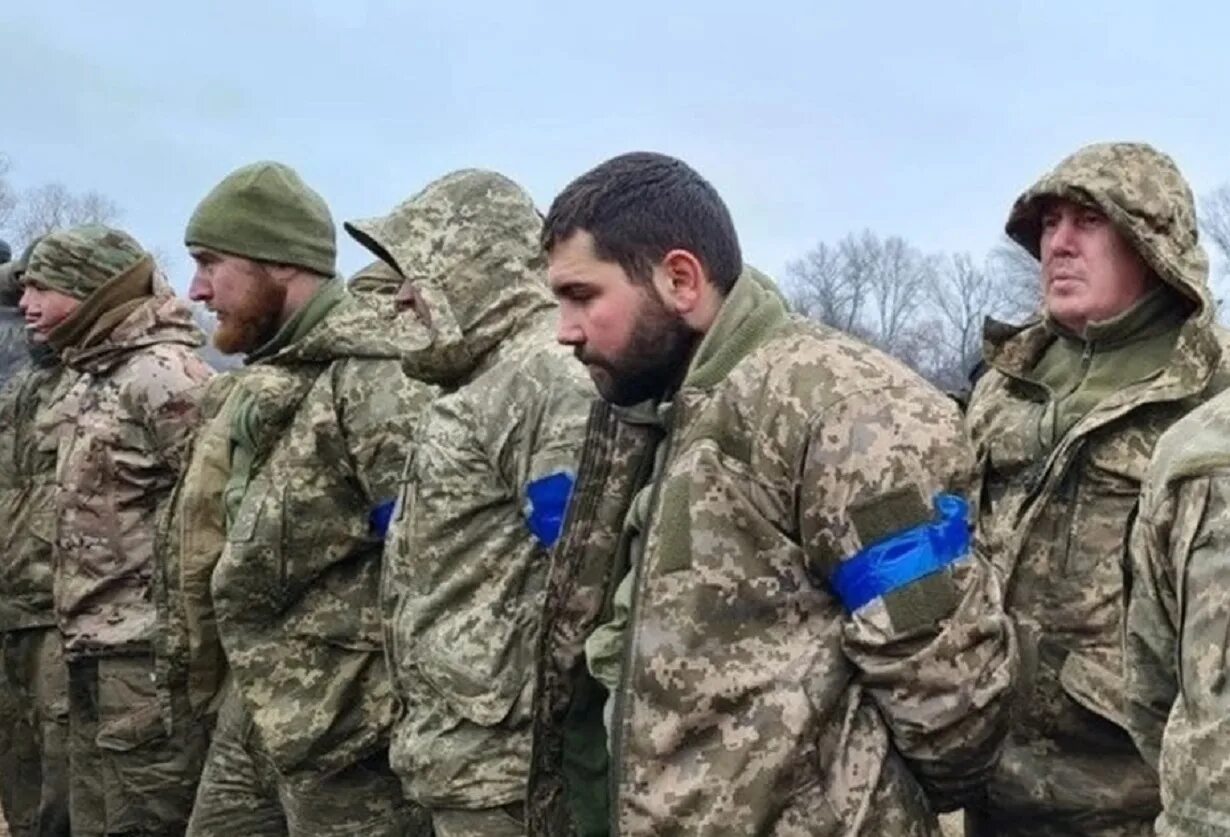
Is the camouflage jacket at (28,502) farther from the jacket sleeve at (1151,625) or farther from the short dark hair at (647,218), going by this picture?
the jacket sleeve at (1151,625)

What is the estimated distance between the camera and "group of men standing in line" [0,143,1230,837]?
2.88m

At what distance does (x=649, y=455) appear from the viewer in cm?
328

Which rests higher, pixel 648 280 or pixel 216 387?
pixel 648 280

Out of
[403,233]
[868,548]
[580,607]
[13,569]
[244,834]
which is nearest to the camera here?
[868,548]

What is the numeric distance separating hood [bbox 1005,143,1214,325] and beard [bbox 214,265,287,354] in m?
2.73

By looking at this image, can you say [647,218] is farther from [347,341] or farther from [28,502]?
[28,502]

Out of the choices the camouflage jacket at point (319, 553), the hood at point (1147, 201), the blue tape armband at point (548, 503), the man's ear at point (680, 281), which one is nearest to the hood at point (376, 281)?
the camouflage jacket at point (319, 553)

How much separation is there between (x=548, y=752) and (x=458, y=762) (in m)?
0.80

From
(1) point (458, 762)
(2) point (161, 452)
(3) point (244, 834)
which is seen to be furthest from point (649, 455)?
(2) point (161, 452)

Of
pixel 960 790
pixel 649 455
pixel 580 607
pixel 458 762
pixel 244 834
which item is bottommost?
pixel 244 834

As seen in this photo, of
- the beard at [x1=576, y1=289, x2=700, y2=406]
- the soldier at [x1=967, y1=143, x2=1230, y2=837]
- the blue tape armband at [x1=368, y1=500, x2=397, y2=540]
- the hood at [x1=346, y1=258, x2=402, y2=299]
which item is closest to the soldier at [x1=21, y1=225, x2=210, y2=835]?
the hood at [x1=346, y1=258, x2=402, y2=299]

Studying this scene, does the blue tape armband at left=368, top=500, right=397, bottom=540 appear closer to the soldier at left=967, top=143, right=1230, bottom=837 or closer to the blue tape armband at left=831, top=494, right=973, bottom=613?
the soldier at left=967, top=143, right=1230, bottom=837

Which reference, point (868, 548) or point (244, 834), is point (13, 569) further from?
point (868, 548)

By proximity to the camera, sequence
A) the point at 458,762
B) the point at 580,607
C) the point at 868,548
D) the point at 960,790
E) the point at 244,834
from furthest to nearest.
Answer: the point at 244,834
the point at 458,762
the point at 580,607
the point at 960,790
the point at 868,548
